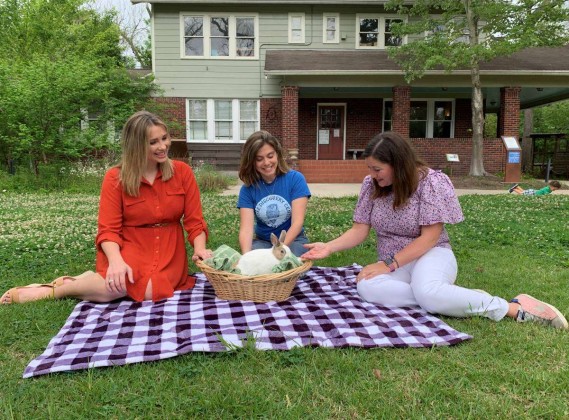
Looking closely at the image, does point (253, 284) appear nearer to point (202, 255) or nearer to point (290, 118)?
point (202, 255)

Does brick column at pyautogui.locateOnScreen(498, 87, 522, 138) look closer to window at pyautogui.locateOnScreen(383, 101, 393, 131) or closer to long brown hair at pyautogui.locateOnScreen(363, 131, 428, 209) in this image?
window at pyautogui.locateOnScreen(383, 101, 393, 131)

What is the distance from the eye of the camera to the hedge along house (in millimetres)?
17250

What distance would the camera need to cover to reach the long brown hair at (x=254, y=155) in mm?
3678

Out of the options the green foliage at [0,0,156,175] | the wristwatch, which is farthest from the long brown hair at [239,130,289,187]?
the green foliage at [0,0,156,175]

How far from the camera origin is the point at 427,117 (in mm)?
18859

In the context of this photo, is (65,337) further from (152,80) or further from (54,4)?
(54,4)

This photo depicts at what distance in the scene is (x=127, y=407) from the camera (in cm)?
205

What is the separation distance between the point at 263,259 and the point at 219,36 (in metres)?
16.4

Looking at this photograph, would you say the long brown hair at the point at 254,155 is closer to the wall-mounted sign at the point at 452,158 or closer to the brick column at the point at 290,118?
the brick column at the point at 290,118

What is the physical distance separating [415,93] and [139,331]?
1746 centimetres

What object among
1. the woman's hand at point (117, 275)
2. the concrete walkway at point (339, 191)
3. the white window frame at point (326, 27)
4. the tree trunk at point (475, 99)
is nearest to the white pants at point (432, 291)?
the woman's hand at point (117, 275)

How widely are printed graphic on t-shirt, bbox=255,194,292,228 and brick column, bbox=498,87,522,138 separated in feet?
49.8

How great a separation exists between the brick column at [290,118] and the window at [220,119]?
1.98 metres

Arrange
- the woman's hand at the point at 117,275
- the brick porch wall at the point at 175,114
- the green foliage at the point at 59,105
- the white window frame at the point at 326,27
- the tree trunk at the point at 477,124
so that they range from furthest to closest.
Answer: the white window frame at the point at 326,27
the brick porch wall at the point at 175,114
the tree trunk at the point at 477,124
the green foliage at the point at 59,105
the woman's hand at the point at 117,275
